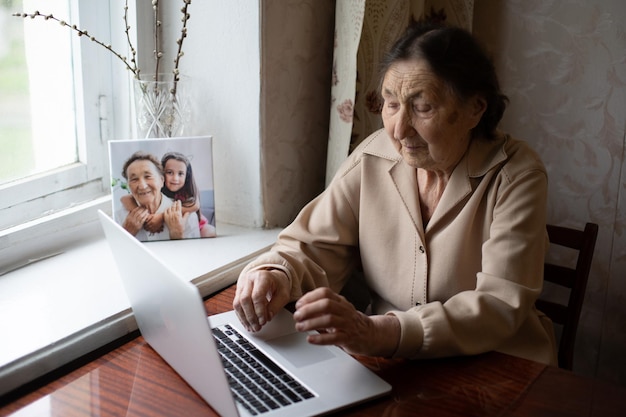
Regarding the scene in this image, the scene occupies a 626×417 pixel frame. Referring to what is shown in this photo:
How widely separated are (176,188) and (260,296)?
496 millimetres

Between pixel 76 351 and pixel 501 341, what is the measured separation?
77 centimetres

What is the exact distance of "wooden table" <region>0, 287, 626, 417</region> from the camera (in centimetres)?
110

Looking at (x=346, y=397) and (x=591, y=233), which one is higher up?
(x=591, y=233)

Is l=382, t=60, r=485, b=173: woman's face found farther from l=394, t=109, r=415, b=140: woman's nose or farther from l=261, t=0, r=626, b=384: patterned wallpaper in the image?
l=261, t=0, r=626, b=384: patterned wallpaper

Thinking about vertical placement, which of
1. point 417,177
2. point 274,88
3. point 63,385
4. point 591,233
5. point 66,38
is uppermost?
point 66,38

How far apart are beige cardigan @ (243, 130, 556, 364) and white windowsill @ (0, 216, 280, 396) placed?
0.18m

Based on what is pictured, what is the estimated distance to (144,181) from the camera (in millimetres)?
1699

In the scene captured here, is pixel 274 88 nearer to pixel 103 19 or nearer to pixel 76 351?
pixel 103 19

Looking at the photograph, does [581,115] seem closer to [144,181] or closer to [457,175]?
[457,175]

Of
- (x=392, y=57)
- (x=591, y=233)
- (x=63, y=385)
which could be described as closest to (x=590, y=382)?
(x=591, y=233)

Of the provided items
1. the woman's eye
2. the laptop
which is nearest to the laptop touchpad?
the laptop

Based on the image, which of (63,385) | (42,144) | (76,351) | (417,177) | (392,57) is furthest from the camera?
(42,144)

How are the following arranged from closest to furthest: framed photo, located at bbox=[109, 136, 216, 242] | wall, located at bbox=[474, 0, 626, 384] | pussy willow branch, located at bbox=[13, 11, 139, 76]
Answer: pussy willow branch, located at bbox=[13, 11, 139, 76]
framed photo, located at bbox=[109, 136, 216, 242]
wall, located at bbox=[474, 0, 626, 384]

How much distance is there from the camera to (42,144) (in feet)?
5.74
